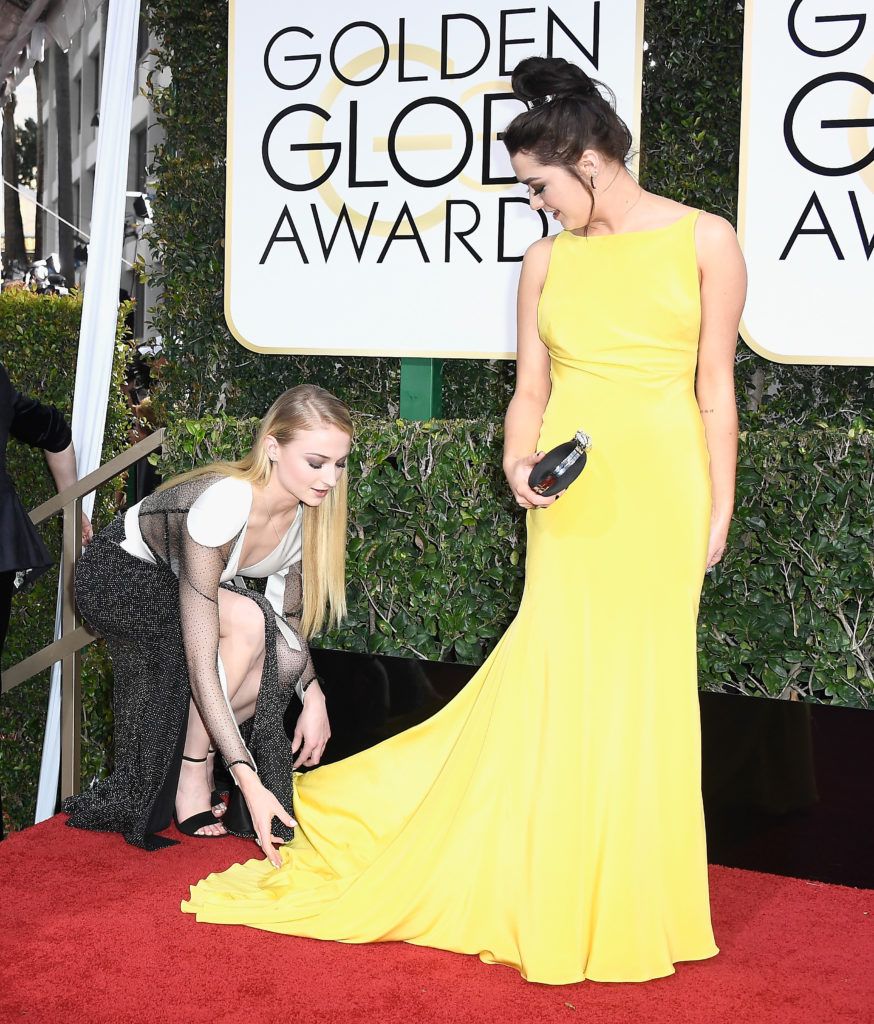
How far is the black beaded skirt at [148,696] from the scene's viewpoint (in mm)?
3607

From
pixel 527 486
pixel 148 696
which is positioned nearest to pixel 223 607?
pixel 148 696

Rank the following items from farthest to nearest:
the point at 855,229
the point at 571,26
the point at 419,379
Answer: the point at 419,379
the point at 571,26
the point at 855,229

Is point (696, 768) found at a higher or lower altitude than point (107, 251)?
lower

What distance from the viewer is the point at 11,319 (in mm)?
4832

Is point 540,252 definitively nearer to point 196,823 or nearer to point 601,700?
point 601,700

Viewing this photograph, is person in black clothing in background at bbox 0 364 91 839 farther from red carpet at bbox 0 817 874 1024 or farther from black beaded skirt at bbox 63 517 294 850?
red carpet at bbox 0 817 874 1024

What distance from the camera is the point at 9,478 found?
152 inches

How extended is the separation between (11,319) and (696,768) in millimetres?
3421

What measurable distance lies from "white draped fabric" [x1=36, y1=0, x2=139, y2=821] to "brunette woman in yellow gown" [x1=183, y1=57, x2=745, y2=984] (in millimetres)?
1901

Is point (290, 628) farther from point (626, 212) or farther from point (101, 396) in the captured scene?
point (626, 212)

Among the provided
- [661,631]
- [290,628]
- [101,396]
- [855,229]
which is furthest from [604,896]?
Result: [101,396]

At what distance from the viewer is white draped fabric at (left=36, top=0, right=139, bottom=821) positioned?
438 cm

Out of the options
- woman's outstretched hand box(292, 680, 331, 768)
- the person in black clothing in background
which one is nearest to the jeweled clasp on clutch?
woman's outstretched hand box(292, 680, 331, 768)

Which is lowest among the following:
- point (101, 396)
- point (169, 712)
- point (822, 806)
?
point (822, 806)
